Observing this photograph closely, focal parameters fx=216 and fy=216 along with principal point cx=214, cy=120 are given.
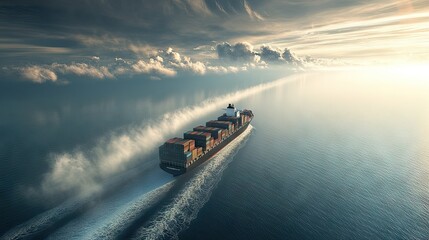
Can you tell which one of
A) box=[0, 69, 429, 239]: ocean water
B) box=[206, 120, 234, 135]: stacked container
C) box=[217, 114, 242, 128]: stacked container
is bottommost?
box=[0, 69, 429, 239]: ocean water

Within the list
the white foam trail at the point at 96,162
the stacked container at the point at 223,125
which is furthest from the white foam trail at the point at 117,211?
the stacked container at the point at 223,125

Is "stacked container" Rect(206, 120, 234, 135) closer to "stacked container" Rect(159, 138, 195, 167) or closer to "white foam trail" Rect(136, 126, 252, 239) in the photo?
"white foam trail" Rect(136, 126, 252, 239)

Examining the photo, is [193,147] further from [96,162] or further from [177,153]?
[96,162]

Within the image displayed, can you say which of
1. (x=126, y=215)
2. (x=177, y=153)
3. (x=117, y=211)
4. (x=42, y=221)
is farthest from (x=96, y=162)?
(x=126, y=215)

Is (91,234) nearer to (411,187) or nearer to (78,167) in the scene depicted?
(78,167)

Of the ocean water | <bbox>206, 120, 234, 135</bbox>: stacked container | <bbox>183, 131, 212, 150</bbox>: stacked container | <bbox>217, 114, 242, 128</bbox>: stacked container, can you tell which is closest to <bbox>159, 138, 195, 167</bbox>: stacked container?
the ocean water

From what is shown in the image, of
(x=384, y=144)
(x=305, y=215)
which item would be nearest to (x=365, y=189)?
(x=305, y=215)
